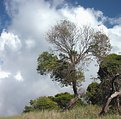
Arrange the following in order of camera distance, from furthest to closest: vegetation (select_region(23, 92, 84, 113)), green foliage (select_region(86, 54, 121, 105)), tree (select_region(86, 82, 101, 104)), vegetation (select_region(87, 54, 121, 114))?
vegetation (select_region(23, 92, 84, 113)) → tree (select_region(86, 82, 101, 104)) → green foliage (select_region(86, 54, 121, 105)) → vegetation (select_region(87, 54, 121, 114))

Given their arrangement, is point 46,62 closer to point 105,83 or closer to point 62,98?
point 62,98

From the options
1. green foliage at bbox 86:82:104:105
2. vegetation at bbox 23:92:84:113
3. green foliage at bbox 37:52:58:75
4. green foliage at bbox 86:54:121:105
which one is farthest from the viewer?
green foliage at bbox 37:52:58:75

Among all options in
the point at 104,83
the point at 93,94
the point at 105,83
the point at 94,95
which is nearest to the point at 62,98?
the point at 93,94

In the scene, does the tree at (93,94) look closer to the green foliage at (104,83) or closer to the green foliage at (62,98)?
the green foliage at (104,83)

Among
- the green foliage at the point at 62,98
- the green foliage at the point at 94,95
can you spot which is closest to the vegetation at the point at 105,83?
the green foliage at the point at 94,95

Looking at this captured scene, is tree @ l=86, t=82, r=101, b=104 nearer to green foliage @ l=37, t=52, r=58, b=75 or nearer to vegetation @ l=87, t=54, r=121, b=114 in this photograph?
vegetation @ l=87, t=54, r=121, b=114

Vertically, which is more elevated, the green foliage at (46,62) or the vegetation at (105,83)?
the green foliage at (46,62)

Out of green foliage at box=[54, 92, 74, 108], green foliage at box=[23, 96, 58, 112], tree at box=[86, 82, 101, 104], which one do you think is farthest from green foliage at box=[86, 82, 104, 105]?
green foliage at box=[54, 92, 74, 108]

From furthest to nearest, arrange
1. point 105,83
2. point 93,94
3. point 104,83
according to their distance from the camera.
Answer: point 93,94
point 104,83
point 105,83

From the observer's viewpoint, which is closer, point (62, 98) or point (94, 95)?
point (94, 95)

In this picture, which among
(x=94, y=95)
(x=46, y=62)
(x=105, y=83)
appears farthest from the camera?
(x=46, y=62)

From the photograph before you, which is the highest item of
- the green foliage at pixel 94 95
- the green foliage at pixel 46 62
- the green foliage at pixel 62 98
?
the green foliage at pixel 46 62

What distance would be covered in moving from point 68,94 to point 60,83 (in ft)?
6.82

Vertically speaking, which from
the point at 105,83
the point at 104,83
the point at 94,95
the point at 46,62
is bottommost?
the point at 105,83
